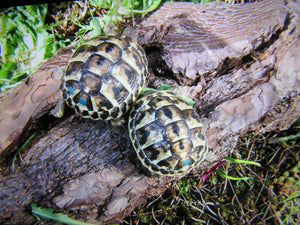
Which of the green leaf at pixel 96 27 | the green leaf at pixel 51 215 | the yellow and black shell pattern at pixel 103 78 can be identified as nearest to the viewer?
the green leaf at pixel 51 215

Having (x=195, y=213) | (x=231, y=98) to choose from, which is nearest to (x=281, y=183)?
(x=195, y=213)

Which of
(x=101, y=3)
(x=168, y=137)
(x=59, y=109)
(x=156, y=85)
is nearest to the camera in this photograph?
(x=168, y=137)

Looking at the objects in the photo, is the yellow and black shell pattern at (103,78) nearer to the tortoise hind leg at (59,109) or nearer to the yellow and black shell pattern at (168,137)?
the tortoise hind leg at (59,109)

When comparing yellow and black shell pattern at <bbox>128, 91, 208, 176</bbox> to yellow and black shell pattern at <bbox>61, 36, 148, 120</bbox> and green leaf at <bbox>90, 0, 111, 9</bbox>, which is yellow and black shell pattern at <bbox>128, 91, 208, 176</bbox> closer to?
yellow and black shell pattern at <bbox>61, 36, 148, 120</bbox>

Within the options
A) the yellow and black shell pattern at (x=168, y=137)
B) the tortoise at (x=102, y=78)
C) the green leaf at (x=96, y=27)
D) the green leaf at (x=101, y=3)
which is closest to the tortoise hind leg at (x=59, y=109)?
the tortoise at (x=102, y=78)

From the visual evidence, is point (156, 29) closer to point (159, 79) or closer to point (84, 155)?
point (159, 79)

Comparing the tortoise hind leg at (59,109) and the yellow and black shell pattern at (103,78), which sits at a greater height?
the yellow and black shell pattern at (103,78)

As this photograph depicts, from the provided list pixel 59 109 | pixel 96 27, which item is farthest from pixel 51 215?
pixel 96 27

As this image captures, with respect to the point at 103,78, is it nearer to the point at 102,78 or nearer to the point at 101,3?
the point at 102,78
